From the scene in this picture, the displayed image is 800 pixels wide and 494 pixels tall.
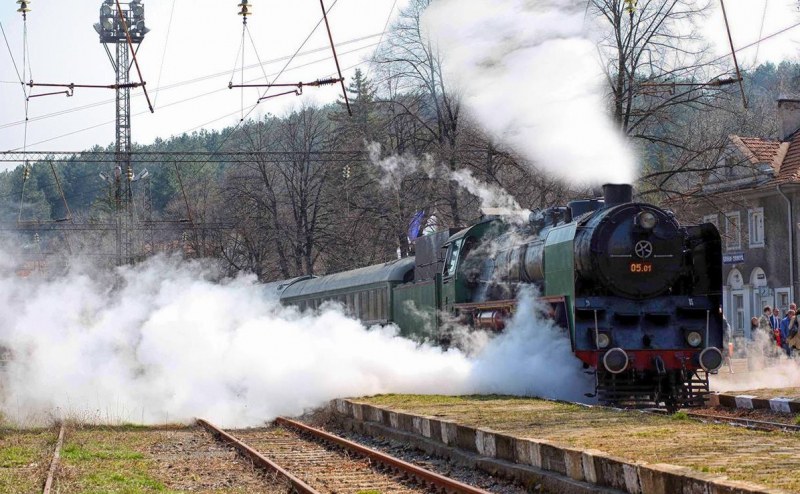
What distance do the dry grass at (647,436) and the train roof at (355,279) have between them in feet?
33.1

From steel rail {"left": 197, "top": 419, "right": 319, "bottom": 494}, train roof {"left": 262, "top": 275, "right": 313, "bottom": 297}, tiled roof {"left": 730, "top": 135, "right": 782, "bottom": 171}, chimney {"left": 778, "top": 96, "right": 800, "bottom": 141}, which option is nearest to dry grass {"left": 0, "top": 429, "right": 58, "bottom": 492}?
steel rail {"left": 197, "top": 419, "right": 319, "bottom": 494}

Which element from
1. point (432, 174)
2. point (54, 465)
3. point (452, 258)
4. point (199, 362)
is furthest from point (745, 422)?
point (432, 174)

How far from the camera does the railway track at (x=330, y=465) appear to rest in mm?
10500

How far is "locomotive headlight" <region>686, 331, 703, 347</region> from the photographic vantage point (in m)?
15.6

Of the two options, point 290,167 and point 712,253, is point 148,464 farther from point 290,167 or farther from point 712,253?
point 290,167

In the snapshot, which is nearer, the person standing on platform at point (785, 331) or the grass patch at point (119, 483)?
the grass patch at point (119, 483)

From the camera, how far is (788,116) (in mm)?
41406

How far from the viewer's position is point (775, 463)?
8656 mm

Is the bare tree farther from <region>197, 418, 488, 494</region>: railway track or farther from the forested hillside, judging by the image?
<region>197, 418, 488, 494</region>: railway track

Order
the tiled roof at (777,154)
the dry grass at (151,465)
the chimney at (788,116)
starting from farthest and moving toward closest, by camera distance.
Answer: the chimney at (788,116), the tiled roof at (777,154), the dry grass at (151,465)

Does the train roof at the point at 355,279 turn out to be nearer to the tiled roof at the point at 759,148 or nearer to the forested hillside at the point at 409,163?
the forested hillside at the point at 409,163

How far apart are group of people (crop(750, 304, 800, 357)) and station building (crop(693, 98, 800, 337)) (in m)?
9.99

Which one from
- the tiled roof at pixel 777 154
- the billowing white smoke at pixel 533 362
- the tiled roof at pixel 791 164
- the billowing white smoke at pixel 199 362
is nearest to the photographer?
the billowing white smoke at pixel 533 362

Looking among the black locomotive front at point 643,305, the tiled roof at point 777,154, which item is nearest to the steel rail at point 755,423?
the black locomotive front at point 643,305
